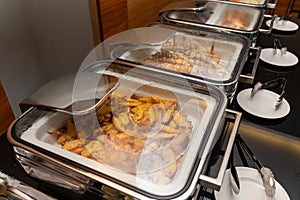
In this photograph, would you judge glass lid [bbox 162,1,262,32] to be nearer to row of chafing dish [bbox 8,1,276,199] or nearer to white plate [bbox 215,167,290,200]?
row of chafing dish [bbox 8,1,276,199]

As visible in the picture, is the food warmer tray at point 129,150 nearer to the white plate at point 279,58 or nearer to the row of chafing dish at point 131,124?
the row of chafing dish at point 131,124

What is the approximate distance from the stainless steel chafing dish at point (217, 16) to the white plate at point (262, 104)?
0.83 ft

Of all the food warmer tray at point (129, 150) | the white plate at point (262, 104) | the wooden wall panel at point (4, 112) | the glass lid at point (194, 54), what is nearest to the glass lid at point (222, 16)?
the glass lid at point (194, 54)

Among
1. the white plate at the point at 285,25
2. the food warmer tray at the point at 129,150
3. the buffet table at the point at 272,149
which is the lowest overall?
the buffet table at the point at 272,149

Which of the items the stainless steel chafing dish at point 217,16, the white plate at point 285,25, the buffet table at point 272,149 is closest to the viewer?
the buffet table at point 272,149

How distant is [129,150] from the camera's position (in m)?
0.57

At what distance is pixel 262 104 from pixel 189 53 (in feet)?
1.17

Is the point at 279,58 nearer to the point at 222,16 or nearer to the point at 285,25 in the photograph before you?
the point at 222,16

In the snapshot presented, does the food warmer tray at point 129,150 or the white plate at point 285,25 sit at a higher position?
the food warmer tray at point 129,150

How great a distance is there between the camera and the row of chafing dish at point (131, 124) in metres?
0.51

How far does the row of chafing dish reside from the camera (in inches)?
20.1

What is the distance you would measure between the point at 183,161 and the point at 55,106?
1.06ft

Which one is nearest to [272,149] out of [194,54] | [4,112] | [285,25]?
[194,54]

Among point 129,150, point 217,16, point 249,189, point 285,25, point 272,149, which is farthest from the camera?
point 285,25
